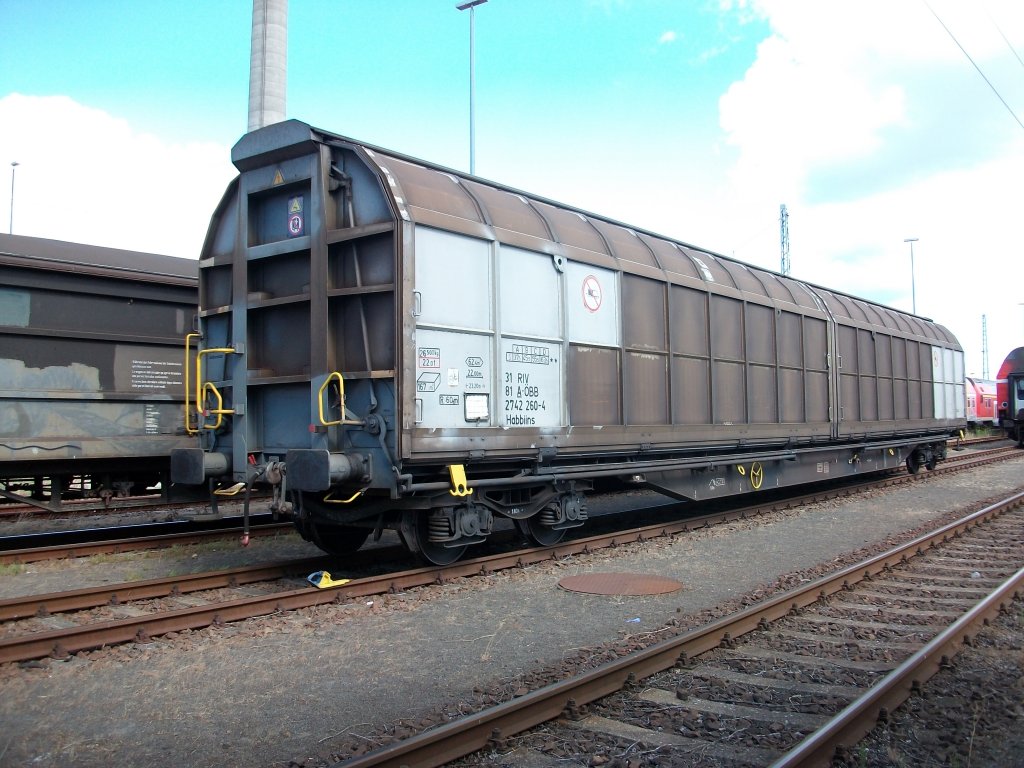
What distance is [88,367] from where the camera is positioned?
10016 millimetres

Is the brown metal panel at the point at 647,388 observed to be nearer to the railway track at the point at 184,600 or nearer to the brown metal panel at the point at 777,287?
the railway track at the point at 184,600

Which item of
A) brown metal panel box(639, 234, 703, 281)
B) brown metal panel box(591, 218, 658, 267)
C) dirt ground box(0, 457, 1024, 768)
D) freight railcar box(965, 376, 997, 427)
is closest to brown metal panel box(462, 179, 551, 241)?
brown metal panel box(591, 218, 658, 267)

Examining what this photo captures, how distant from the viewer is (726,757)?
3803 millimetres

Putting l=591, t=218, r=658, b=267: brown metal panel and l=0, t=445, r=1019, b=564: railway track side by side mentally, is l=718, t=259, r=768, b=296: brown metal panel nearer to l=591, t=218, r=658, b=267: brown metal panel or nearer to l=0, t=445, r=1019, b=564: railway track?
l=591, t=218, r=658, b=267: brown metal panel

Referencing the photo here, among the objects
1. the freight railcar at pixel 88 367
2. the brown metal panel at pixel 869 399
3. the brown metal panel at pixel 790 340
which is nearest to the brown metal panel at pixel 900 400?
the brown metal panel at pixel 869 399

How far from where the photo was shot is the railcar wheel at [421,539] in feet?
24.4

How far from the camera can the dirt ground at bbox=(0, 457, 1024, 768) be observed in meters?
3.95

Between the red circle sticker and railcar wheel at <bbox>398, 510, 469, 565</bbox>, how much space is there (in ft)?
10.2

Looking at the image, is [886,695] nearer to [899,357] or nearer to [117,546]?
[117,546]

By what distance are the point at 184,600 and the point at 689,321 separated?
719 centimetres

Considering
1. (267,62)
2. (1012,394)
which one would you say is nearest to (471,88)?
(267,62)

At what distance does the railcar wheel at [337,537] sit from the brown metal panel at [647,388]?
11.3 feet

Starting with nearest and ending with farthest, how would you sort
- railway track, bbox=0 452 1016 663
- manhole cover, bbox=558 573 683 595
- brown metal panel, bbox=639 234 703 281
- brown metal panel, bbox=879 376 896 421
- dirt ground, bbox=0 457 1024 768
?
1. dirt ground, bbox=0 457 1024 768
2. railway track, bbox=0 452 1016 663
3. manhole cover, bbox=558 573 683 595
4. brown metal panel, bbox=639 234 703 281
5. brown metal panel, bbox=879 376 896 421

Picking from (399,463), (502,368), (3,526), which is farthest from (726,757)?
(3,526)
